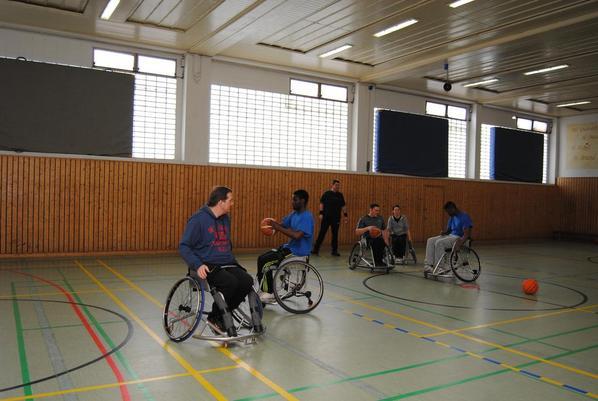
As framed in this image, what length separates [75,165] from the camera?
9.59m

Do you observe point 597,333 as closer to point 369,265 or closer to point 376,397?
point 376,397

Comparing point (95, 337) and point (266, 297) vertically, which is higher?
point (266, 297)

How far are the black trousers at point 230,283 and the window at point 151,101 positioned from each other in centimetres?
663

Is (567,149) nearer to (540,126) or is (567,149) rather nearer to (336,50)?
(540,126)

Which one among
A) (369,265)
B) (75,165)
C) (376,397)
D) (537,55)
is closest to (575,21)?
(537,55)

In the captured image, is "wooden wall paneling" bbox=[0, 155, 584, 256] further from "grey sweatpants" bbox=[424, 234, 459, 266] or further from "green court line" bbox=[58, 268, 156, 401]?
"grey sweatpants" bbox=[424, 234, 459, 266]

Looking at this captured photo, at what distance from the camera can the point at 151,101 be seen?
34.4 ft

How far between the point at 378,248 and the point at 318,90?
5193 mm

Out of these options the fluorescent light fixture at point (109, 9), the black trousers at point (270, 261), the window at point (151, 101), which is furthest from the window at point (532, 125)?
the black trousers at point (270, 261)

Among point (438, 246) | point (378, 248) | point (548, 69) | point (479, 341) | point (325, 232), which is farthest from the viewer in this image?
point (548, 69)

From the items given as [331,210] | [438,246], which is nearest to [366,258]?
[438,246]

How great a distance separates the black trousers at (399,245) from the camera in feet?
32.7

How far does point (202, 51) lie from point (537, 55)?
265 inches

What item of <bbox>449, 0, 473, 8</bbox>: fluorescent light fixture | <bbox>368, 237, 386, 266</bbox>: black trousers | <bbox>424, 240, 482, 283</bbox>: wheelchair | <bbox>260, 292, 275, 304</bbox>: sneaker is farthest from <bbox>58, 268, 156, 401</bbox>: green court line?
<bbox>449, 0, 473, 8</bbox>: fluorescent light fixture
